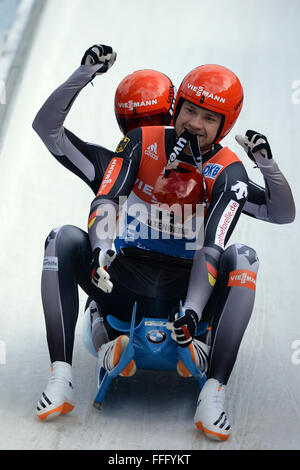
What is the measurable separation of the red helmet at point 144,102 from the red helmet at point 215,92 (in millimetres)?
464

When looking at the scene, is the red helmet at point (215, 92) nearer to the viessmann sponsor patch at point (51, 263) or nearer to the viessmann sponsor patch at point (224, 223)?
the viessmann sponsor patch at point (224, 223)

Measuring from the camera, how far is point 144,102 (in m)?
3.73

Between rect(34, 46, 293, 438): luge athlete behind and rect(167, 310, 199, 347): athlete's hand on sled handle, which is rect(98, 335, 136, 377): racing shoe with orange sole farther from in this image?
rect(167, 310, 199, 347): athlete's hand on sled handle

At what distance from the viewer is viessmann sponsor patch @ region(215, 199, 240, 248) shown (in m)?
3.06

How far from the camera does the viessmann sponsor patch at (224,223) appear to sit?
10.0 feet

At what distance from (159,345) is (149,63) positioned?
4614 mm

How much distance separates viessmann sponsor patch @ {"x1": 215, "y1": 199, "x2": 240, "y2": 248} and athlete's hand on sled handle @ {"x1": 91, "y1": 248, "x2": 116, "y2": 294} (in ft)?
1.43

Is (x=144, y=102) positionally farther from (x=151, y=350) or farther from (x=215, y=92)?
(x=151, y=350)

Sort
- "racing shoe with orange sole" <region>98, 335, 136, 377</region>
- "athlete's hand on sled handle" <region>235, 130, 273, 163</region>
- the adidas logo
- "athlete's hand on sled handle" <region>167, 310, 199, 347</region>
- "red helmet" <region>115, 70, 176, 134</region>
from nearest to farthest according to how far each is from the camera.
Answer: "athlete's hand on sled handle" <region>167, 310, 199, 347</region>, "racing shoe with orange sole" <region>98, 335, 136, 377</region>, "athlete's hand on sled handle" <region>235, 130, 273, 163</region>, the adidas logo, "red helmet" <region>115, 70, 176, 134</region>

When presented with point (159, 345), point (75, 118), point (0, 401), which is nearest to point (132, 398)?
point (159, 345)

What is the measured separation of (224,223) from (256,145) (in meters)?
0.34

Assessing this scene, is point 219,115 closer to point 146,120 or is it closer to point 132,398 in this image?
point 146,120

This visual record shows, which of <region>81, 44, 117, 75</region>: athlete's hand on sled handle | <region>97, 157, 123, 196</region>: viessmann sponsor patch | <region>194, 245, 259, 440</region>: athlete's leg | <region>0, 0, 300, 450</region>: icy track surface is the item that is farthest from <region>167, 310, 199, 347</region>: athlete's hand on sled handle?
<region>81, 44, 117, 75</region>: athlete's hand on sled handle

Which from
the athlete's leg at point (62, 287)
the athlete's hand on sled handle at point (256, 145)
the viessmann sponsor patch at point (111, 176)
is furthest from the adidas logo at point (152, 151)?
the athlete's leg at point (62, 287)
